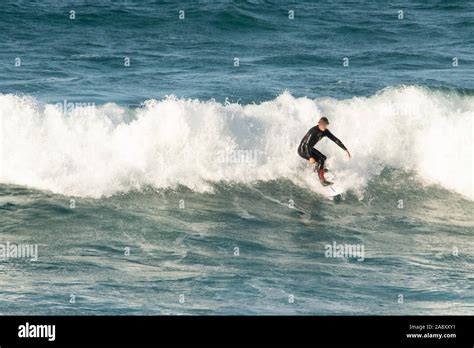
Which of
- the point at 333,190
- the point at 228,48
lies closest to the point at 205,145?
the point at 333,190

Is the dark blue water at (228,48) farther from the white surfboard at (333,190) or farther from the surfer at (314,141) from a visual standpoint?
the surfer at (314,141)

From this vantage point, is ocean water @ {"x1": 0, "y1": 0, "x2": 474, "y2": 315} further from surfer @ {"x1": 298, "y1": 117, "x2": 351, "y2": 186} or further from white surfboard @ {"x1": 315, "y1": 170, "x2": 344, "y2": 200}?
surfer @ {"x1": 298, "y1": 117, "x2": 351, "y2": 186}

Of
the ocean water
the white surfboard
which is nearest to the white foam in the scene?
the ocean water

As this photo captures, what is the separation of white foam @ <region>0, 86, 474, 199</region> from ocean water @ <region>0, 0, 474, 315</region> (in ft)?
0.15

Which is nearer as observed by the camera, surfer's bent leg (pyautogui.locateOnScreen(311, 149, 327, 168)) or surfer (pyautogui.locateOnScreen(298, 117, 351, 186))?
surfer (pyautogui.locateOnScreen(298, 117, 351, 186))

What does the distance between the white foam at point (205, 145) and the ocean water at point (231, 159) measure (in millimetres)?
45

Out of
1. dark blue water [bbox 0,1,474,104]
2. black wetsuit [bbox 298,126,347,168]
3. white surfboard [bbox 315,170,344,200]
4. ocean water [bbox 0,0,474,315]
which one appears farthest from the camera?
dark blue water [bbox 0,1,474,104]

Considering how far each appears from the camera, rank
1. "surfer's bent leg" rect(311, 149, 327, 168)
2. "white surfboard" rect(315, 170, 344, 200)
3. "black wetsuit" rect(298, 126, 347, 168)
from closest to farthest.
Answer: "black wetsuit" rect(298, 126, 347, 168) → "surfer's bent leg" rect(311, 149, 327, 168) → "white surfboard" rect(315, 170, 344, 200)

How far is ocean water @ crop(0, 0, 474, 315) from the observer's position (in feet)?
50.8

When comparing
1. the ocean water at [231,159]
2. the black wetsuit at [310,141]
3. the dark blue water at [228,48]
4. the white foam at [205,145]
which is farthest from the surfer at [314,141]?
the dark blue water at [228,48]

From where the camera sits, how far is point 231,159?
2191 centimetres

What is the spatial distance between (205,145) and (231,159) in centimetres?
64

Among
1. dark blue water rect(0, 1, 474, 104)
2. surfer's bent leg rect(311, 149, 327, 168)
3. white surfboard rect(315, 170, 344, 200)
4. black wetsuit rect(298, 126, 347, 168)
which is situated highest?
dark blue water rect(0, 1, 474, 104)

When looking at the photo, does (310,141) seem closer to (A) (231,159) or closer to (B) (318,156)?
(B) (318,156)
